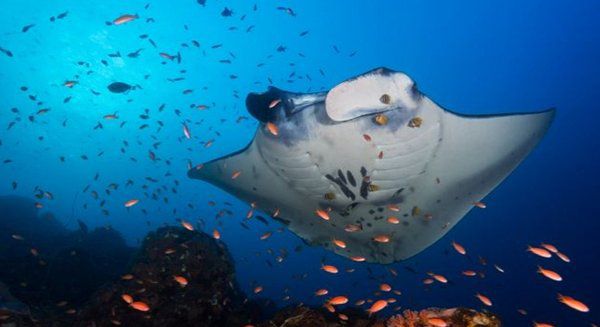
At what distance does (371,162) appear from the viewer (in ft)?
12.7

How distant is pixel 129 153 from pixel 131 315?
48862mm

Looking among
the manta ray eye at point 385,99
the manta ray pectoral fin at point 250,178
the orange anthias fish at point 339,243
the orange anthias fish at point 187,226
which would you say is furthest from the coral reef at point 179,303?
the manta ray eye at point 385,99

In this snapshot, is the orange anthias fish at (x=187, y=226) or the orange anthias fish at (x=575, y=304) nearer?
the orange anthias fish at (x=575, y=304)

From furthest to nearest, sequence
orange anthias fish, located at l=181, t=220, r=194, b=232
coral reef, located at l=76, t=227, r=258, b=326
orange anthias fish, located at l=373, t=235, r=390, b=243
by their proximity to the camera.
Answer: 1. orange anthias fish, located at l=181, t=220, r=194, b=232
2. coral reef, located at l=76, t=227, r=258, b=326
3. orange anthias fish, located at l=373, t=235, r=390, b=243

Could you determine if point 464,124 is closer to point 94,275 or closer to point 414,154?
point 414,154

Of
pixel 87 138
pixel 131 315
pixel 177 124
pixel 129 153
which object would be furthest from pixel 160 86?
pixel 131 315

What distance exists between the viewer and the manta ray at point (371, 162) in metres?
3.37

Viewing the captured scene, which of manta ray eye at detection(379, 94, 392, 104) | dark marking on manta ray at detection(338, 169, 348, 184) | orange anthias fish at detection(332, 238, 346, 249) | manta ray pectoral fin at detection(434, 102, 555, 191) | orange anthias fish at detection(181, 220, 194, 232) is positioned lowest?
orange anthias fish at detection(181, 220, 194, 232)

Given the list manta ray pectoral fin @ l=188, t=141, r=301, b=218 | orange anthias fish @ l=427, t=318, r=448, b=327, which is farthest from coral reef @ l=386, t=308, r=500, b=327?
manta ray pectoral fin @ l=188, t=141, r=301, b=218

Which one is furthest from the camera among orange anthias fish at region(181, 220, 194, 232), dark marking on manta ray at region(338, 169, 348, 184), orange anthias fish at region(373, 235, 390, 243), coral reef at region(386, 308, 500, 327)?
orange anthias fish at region(181, 220, 194, 232)

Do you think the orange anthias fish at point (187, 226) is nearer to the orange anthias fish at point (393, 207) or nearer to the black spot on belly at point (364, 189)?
the black spot on belly at point (364, 189)

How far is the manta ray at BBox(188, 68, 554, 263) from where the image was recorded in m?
3.37

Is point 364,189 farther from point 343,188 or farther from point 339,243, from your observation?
point 339,243

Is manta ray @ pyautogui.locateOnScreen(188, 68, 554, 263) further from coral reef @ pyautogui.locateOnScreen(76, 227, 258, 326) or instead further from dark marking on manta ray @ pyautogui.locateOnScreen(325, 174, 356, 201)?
coral reef @ pyautogui.locateOnScreen(76, 227, 258, 326)
